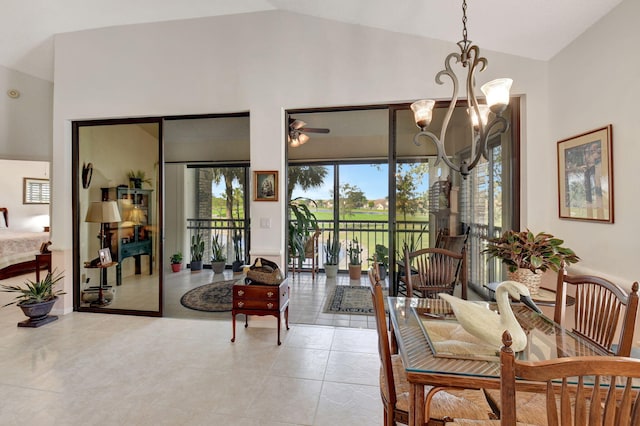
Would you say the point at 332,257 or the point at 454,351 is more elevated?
the point at 454,351

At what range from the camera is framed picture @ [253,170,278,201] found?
10.7 feet

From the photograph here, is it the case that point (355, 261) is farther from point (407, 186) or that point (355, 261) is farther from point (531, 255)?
point (531, 255)

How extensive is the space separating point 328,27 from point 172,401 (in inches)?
143

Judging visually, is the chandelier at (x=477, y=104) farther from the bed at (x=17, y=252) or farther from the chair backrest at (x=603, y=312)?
the bed at (x=17, y=252)

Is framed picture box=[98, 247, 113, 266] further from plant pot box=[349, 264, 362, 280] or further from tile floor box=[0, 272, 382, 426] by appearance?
plant pot box=[349, 264, 362, 280]

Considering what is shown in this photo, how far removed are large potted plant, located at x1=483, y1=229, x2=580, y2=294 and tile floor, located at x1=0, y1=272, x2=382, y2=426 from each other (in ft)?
4.43

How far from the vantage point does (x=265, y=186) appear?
329cm

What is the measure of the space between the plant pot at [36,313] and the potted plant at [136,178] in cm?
158

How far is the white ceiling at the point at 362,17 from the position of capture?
230cm

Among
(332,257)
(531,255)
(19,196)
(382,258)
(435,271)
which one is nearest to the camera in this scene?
(531,255)

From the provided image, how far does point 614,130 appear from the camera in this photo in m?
2.07

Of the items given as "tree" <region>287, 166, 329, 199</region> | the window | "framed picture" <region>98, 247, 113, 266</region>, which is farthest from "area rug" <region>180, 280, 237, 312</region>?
the window

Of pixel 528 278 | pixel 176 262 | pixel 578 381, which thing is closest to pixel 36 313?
pixel 176 262

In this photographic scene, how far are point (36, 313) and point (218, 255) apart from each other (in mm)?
2888
